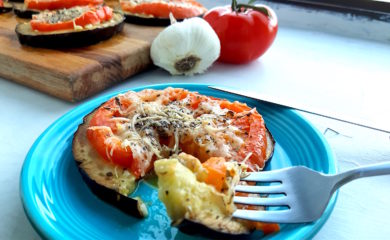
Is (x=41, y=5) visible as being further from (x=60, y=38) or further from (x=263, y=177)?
(x=263, y=177)

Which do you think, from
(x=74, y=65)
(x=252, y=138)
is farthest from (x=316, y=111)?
(x=74, y=65)

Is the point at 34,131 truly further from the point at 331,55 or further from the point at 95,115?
the point at 331,55

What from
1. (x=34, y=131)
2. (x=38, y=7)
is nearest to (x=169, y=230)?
(x=34, y=131)

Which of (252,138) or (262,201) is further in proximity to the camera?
(252,138)

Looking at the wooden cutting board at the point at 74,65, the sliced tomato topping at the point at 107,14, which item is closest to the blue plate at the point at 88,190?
the wooden cutting board at the point at 74,65

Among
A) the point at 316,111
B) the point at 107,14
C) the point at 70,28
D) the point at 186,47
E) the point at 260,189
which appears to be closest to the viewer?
the point at 260,189

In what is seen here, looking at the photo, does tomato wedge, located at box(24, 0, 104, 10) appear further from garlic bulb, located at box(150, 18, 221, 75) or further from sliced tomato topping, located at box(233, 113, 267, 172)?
sliced tomato topping, located at box(233, 113, 267, 172)
